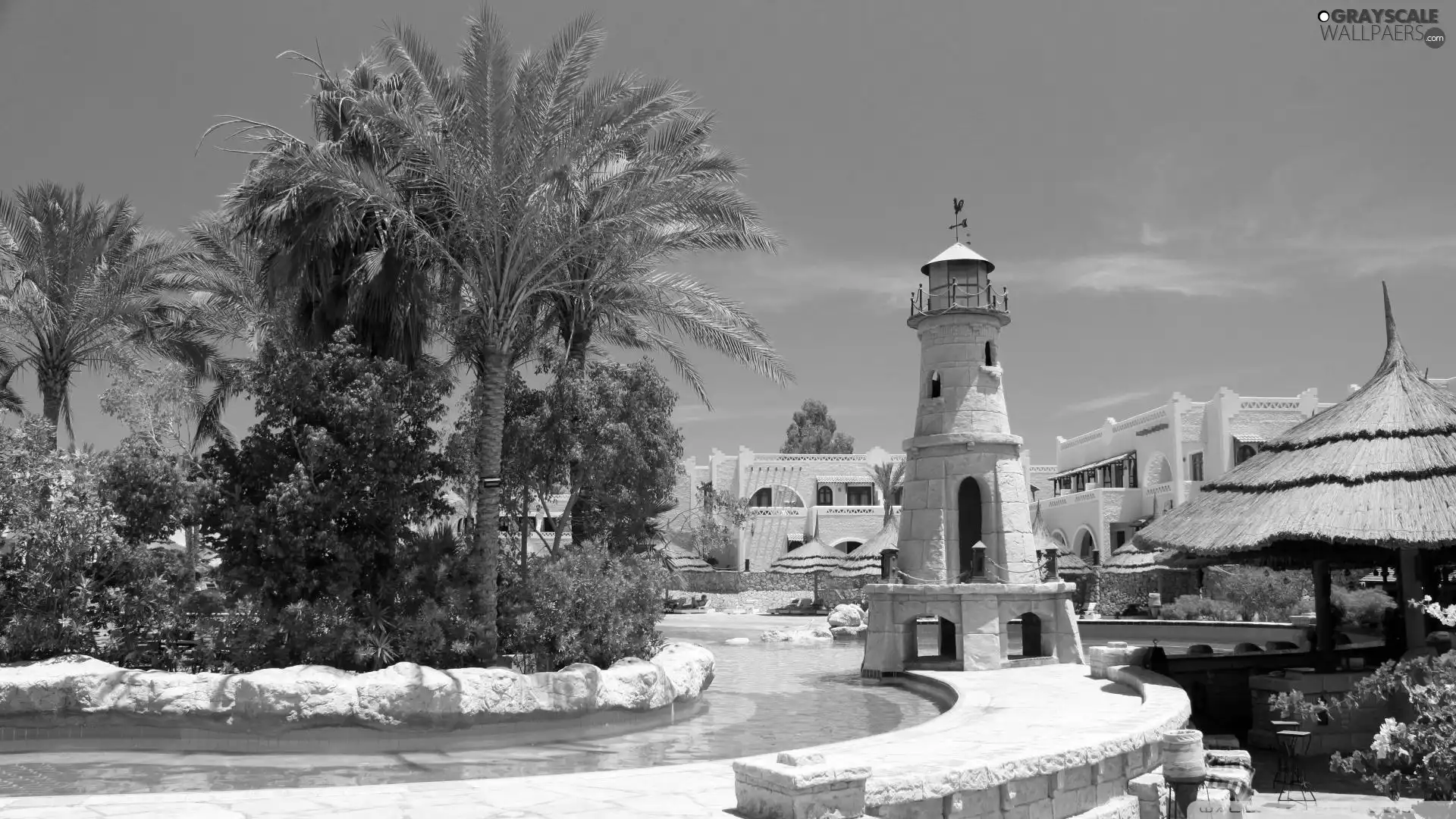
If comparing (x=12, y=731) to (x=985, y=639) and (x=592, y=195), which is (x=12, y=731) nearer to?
(x=592, y=195)

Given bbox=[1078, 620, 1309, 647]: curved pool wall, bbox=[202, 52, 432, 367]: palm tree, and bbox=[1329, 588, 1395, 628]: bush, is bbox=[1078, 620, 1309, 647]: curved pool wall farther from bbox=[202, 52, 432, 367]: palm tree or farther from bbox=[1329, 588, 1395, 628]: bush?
bbox=[202, 52, 432, 367]: palm tree

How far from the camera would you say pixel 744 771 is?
6883 mm

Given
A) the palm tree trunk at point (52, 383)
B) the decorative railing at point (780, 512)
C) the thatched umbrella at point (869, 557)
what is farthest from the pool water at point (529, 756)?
the decorative railing at point (780, 512)

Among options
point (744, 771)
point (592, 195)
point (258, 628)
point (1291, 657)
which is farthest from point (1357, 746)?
point (258, 628)

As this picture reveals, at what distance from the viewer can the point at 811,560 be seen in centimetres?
4412

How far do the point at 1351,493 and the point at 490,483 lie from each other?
10240 millimetres

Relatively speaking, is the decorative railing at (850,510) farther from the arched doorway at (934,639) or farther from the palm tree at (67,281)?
the palm tree at (67,281)

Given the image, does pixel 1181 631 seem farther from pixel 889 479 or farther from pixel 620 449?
pixel 889 479

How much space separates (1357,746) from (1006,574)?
660cm

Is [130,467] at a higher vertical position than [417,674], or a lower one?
higher

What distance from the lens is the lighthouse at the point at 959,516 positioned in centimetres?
1775

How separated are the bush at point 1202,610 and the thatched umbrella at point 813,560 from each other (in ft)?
44.7

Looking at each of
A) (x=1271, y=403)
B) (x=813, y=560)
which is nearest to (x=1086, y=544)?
(x=1271, y=403)

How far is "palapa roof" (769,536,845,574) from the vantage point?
43.7 m
